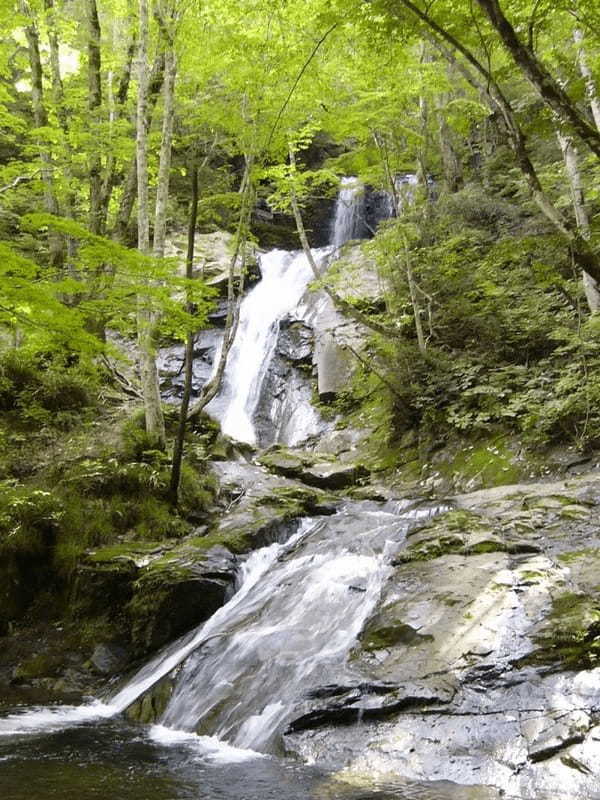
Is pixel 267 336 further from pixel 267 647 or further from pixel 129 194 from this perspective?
pixel 267 647

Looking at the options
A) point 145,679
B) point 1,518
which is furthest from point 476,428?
point 1,518

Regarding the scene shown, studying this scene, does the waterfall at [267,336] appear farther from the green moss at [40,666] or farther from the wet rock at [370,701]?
the wet rock at [370,701]

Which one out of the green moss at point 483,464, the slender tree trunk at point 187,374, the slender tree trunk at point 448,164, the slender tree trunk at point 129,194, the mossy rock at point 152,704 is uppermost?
the slender tree trunk at point 448,164

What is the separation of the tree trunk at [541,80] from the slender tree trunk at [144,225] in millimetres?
6262

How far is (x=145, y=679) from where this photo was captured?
7.17m

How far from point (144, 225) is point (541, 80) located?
694 cm

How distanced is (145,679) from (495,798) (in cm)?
468

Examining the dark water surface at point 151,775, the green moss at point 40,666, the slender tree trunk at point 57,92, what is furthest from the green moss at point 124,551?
the slender tree trunk at point 57,92

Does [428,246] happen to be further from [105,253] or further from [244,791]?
[244,791]

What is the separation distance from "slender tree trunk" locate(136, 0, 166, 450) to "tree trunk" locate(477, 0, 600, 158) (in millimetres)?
6262

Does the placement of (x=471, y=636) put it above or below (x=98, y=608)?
above

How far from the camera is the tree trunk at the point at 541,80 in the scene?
4.14 meters

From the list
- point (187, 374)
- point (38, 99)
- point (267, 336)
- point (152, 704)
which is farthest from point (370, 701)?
point (267, 336)

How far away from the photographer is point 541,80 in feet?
13.9
